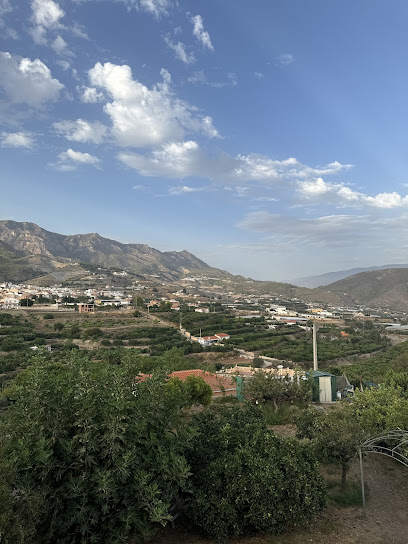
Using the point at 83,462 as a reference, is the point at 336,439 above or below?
below

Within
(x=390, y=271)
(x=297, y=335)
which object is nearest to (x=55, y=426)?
(x=297, y=335)

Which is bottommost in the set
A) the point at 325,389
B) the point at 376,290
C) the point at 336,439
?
the point at 325,389

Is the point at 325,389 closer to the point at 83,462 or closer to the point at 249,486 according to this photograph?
the point at 249,486

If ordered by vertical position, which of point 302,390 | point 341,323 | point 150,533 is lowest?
point 341,323

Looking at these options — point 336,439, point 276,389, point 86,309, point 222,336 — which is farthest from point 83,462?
point 86,309

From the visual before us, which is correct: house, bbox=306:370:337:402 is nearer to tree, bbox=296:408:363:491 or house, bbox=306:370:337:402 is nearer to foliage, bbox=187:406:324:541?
tree, bbox=296:408:363:491

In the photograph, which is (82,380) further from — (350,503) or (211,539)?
(350,503)

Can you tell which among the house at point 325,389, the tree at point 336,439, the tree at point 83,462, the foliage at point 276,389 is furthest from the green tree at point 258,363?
the tree at point 83,462
